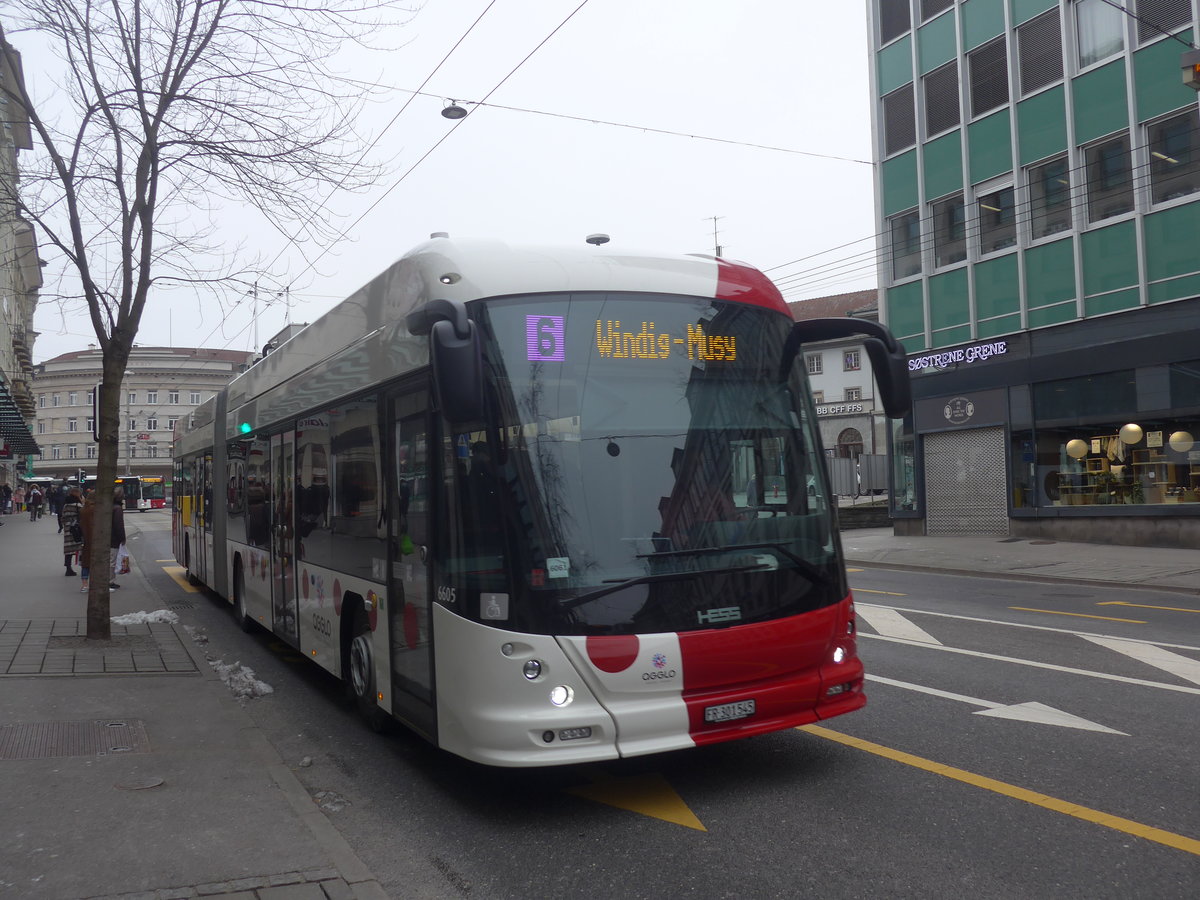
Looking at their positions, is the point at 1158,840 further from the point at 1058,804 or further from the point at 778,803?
the point at 778,803

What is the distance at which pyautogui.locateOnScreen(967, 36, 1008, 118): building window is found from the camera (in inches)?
976

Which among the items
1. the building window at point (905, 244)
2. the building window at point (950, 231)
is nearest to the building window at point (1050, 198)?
the building window at point (950, 231)

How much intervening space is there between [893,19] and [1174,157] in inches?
397

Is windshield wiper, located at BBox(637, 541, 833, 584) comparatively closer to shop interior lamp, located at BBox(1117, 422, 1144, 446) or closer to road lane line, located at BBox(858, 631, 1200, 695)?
road lane line, located at BBox(858, 631, 1200, 695)

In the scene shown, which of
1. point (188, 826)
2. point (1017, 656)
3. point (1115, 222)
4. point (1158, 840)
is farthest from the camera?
point (1115, 222)

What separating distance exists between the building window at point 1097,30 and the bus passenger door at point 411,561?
70.4 feet

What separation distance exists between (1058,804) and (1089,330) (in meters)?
19.8

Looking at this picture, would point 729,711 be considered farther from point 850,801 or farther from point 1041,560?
point 1041,560

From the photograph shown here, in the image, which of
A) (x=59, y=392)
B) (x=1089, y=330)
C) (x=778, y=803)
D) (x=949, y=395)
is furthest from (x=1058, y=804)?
(x=59, y=392)

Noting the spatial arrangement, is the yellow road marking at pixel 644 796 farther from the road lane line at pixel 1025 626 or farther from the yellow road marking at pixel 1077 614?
the yellow road marking at pixel 1077 614

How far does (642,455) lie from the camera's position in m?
5.25

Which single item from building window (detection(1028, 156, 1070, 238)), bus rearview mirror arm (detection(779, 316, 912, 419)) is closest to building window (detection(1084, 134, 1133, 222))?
building window (detection(1028, 156, 1070, 238))

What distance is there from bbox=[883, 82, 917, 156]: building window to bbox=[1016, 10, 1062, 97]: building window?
3.43 m

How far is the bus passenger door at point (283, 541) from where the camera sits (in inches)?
351
